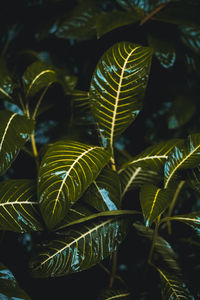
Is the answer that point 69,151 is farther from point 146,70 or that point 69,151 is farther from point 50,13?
point 50,13

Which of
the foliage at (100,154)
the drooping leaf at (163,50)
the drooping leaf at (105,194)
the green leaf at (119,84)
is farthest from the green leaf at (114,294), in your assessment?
the drooping leaf at (163,50)

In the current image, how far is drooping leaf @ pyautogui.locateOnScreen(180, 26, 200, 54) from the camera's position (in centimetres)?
122

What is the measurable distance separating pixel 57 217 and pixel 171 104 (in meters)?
0.92

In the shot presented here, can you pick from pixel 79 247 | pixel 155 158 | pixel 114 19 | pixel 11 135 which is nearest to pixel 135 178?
pixel 155 158

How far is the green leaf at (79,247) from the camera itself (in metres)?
0.86

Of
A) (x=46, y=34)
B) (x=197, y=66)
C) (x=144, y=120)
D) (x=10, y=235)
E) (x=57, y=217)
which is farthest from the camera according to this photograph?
(x=144, y=120)

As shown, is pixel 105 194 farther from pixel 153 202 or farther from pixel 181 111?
pixel 181 111

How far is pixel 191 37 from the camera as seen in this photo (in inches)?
48.5

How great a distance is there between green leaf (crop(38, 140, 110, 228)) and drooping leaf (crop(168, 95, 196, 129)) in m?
0.61

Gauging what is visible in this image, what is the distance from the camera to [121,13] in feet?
3.91

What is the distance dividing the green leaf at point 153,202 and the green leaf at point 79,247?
160mm

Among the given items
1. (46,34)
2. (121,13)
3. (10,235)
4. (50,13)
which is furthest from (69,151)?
(50,13)

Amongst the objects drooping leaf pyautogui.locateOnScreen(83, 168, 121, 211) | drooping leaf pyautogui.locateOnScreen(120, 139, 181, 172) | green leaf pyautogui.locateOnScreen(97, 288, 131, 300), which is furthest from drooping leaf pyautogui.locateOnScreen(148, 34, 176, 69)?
green leaf pyautogui.locateOnScreen(97, 288, 131, 300)

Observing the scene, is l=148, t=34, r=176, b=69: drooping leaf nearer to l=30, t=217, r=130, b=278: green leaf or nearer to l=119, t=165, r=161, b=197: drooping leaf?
l=119, t=165, r=161, b=197: drooping leaf
